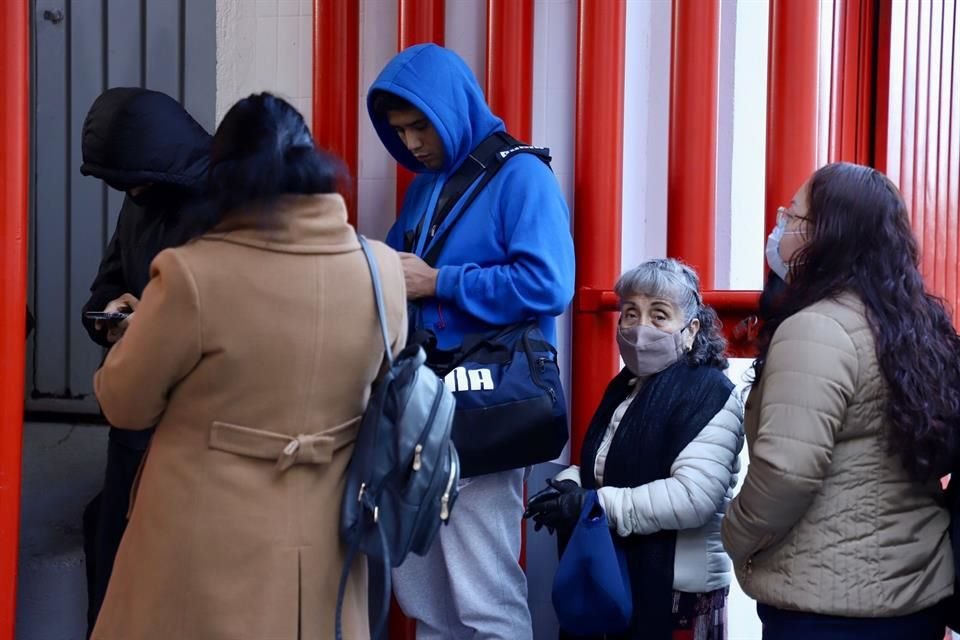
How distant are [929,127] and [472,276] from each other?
1.93 m

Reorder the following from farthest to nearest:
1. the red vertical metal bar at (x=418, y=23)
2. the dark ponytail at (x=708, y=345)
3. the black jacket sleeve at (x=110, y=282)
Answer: the red vertical metal bar at (x=418, y=23) < the black jacket sleeve at (x=110, y=282) < the dark ponytail at (x=708, y=345)

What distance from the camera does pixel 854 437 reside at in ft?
8.45

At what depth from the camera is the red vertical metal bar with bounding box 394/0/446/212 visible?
3.96 metres

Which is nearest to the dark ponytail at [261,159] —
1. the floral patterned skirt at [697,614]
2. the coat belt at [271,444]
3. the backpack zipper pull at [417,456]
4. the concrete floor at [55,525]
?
the coat belt at [271,444]

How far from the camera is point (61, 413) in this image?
4.90 meters

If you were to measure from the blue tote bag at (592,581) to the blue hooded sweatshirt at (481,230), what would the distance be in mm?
542

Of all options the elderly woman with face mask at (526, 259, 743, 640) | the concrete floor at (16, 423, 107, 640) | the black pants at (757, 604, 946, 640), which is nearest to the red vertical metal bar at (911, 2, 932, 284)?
the elderly woman with face mask at (526, 259, 743, 640)

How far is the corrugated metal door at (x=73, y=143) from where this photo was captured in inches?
182

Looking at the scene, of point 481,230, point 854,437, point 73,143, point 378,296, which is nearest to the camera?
point 378,296

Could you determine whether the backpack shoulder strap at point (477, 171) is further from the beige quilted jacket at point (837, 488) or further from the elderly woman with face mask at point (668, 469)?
the beige quilted jacket at point (837, 488)

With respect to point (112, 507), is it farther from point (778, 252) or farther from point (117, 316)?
point (778, 252)

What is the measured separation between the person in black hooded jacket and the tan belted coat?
759mm

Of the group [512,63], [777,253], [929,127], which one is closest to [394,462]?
[777,253]

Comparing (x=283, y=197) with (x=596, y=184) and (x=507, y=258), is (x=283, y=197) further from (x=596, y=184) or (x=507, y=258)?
(x=596, y=184)
